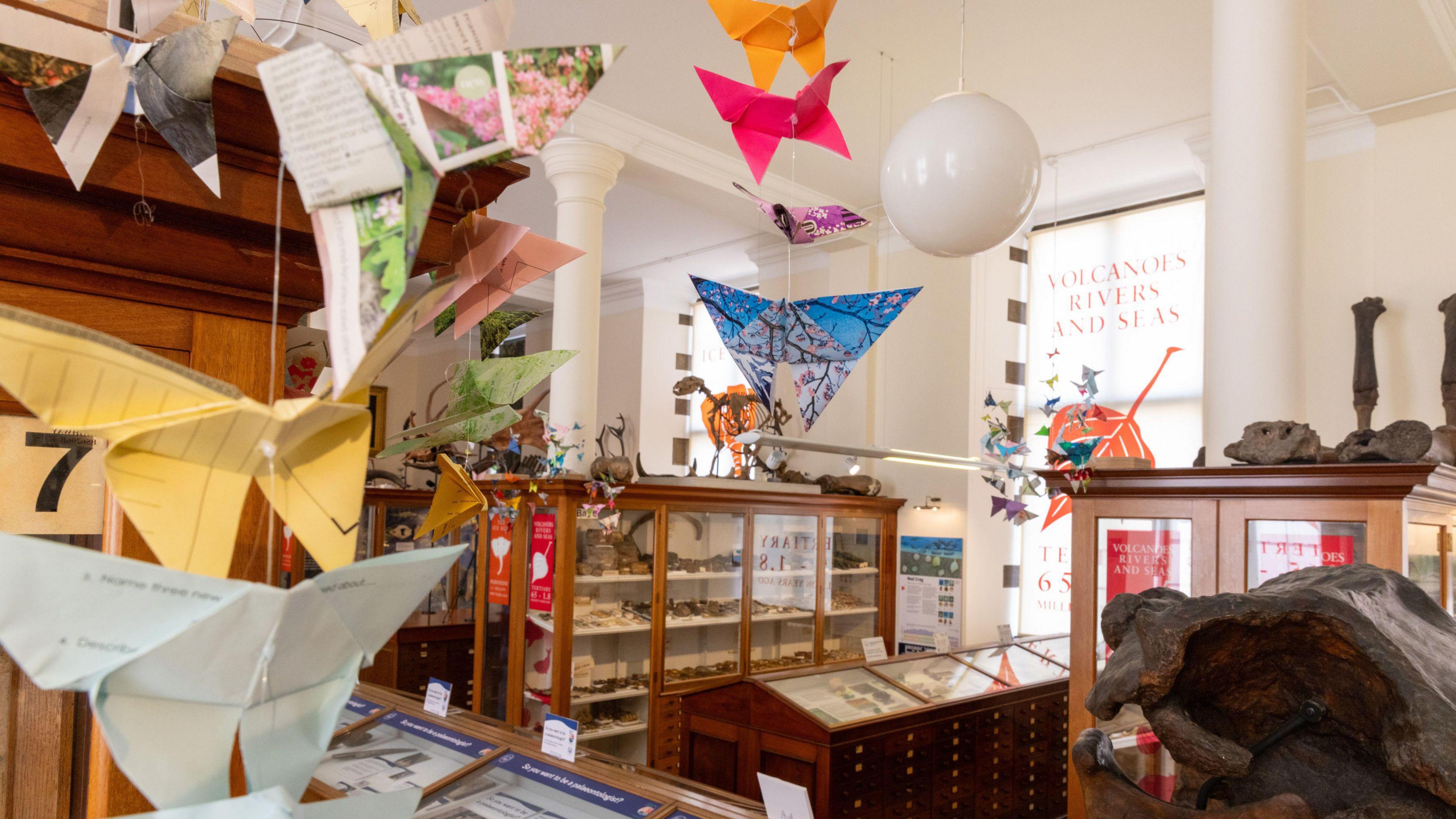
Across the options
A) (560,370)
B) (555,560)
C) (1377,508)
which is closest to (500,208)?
(560,370)

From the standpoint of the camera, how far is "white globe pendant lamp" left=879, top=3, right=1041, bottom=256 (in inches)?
76.0

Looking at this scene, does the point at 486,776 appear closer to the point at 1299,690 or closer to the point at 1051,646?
the point at 1299,690

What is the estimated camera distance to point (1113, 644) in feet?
3.29

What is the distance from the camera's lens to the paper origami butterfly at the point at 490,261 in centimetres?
78

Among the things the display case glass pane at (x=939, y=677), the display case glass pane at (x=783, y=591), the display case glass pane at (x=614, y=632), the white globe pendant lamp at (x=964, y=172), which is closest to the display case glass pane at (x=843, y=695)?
the display case glass pane at (x=939, y=677)

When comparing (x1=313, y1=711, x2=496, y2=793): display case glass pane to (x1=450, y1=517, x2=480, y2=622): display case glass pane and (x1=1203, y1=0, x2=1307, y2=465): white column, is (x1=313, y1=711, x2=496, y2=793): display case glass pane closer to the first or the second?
(x1=1203, y1=0, x2=1307, y2=465): white column

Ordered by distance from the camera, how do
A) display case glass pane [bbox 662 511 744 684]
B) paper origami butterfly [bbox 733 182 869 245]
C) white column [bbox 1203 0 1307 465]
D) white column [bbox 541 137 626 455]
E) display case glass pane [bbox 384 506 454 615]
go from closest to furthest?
1. white column [bbox 1203 0 1307 465]
2. paper origami butterfly [bbox 733 182 869 245]
3. white column [bbox 541 137 626 455]
4. display case glass pane [bbox 662 511 744 684]
5. display case glass pane [bbox 384 506 454 615]

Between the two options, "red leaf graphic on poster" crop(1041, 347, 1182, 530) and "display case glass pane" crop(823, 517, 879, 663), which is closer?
"red leaf graphic on poster" crop(1041, 347, 1182, 530)

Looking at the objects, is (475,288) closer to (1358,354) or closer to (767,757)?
(767,757)

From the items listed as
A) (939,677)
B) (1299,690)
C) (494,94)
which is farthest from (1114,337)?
(494,94)

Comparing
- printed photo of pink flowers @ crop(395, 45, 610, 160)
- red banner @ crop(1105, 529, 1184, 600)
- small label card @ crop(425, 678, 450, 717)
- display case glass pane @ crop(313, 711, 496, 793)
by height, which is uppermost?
printed photo of pink flowers @ crop(395, 45, 610, 160)

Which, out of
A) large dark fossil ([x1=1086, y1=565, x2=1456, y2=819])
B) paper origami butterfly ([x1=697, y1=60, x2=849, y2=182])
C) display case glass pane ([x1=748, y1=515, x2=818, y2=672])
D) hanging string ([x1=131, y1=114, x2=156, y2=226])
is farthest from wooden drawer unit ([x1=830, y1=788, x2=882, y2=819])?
hanging string ([x1=131, y1=114, x2=156, y2=226])

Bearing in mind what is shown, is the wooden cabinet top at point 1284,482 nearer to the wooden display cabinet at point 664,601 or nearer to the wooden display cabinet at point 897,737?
the wooden display cabinet at point 897,737

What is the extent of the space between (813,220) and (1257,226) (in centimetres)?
145
